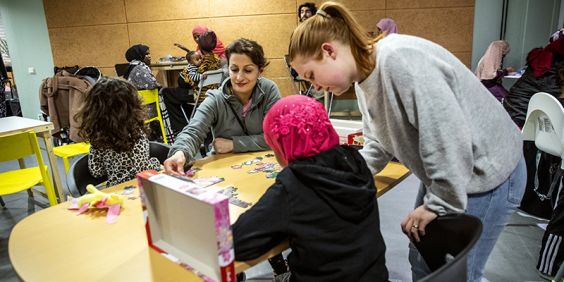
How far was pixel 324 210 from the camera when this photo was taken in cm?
97

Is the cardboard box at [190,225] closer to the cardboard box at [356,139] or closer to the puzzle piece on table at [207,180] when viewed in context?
the puzzle piece on table at [207,180]

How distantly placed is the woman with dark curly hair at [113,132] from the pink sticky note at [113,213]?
711mm

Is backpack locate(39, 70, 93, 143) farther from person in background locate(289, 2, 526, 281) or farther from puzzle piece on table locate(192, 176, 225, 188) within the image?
person in background locate(289, 2, 526, 281)

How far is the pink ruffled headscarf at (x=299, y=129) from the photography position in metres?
1.01

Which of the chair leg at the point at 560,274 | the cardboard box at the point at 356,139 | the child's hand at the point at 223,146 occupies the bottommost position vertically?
the chair leg at the point at 560,274

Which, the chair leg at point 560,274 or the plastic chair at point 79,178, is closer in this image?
the plastic chair at point 79,178

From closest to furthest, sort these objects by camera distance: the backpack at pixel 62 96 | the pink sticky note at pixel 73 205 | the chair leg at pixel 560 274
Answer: the pink sticky note at pixel 73 205 → the chair leg at pixel 560 274 → the backpack at pixel 62 96

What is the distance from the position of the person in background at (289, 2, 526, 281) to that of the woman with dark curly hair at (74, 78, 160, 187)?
1230 millimetres

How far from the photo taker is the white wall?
6.59m

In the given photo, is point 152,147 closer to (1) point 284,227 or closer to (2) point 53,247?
(2) point 53,247

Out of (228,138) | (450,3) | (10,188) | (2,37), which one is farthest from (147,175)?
(2,37)

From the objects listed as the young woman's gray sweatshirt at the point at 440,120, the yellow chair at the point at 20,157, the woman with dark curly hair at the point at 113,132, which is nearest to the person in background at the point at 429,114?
the young woman's gray sweatshirt at the point at 440,120

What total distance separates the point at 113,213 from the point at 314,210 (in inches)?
29.5

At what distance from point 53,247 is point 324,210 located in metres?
0.80
